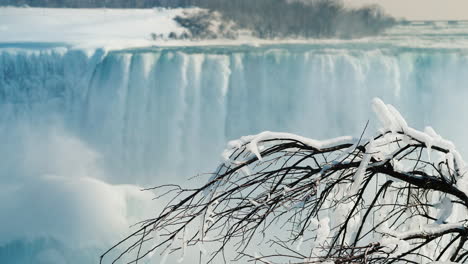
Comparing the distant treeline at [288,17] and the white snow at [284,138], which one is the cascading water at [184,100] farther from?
the white snow at [284,138]

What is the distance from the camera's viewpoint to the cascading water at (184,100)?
889 cm

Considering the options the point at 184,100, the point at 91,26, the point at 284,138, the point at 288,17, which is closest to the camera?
the point at 284,138

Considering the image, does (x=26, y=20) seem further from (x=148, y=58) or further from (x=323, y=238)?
(x=323, y=238)

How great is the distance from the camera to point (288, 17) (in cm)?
931

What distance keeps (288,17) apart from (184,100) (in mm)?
1709

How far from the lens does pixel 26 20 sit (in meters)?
9.94

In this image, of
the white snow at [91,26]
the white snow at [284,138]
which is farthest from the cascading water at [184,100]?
the white snow at [284,138]

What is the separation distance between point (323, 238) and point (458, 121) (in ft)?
28.1

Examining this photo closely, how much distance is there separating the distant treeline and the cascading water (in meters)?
0.25

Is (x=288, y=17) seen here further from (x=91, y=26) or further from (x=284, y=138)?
(x=284, y=138)

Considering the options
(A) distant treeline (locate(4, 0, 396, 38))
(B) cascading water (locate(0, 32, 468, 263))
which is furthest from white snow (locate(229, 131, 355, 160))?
(A) distant treeline (locate(4, 0, 396, 38))

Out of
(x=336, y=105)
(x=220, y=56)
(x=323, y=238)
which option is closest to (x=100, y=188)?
(x=220, y=56)

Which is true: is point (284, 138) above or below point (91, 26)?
above

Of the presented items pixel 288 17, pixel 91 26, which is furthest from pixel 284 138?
pixel 91 26
